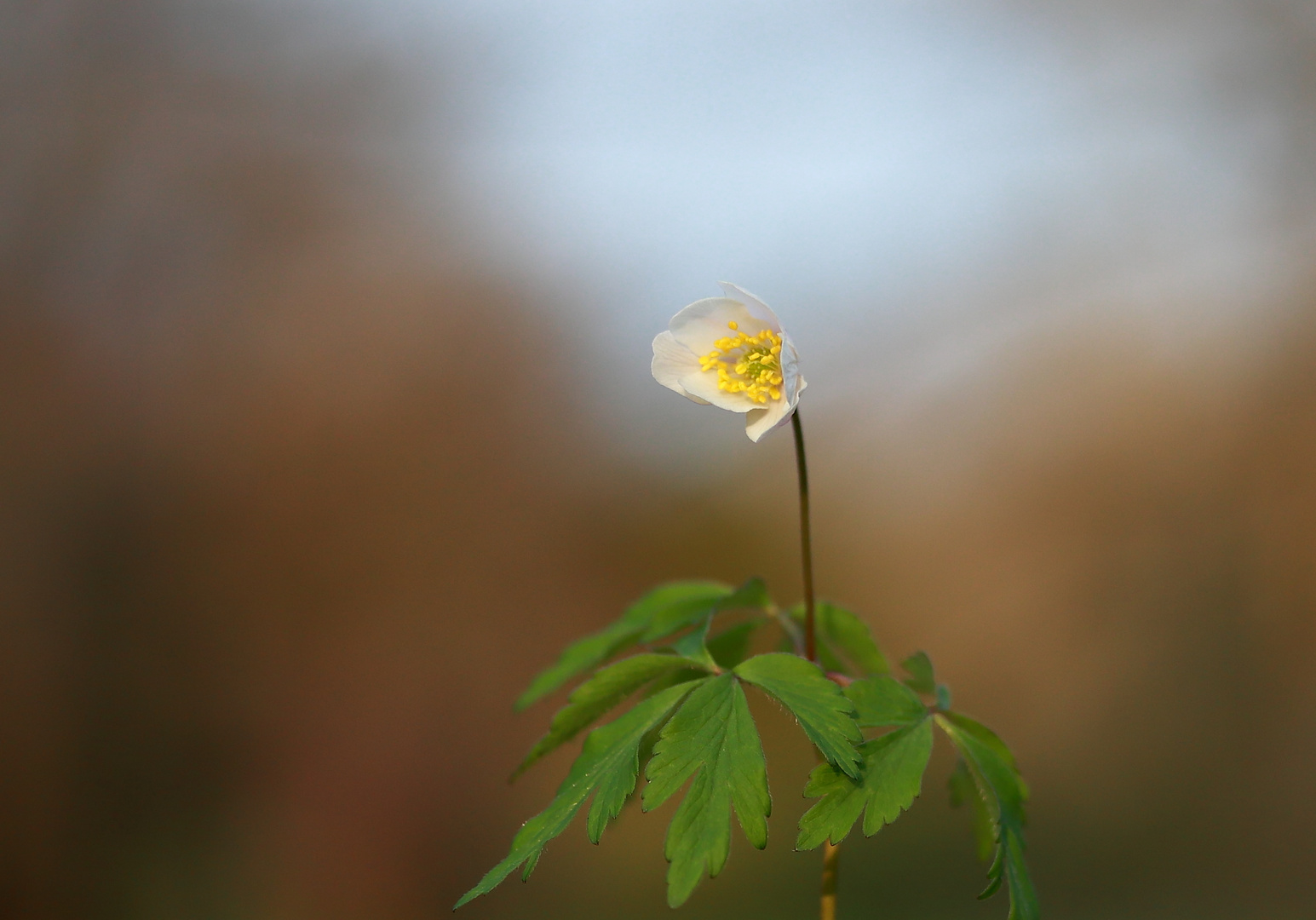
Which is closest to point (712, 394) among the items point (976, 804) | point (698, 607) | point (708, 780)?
point (698, 607)

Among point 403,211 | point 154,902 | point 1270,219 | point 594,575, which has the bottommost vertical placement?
point 154,902

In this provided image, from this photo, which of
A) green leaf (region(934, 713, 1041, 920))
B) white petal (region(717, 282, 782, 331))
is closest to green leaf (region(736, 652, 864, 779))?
green leaf (region(934, 713, 1041, 920))

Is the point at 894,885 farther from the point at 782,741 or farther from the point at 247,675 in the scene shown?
the point at 247,675

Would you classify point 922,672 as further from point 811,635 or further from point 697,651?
point 697,651

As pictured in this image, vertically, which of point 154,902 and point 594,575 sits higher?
point 594,575

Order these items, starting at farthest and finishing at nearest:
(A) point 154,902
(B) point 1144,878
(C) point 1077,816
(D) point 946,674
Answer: (D) point 946,674
(C) point 1077,816
(B) point 1144,878
(A) point 154,902

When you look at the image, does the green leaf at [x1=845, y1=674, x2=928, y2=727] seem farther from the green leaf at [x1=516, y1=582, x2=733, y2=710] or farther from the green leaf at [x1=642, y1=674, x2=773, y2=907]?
the green leaf at [x1=516, y1=582, x2=733, y2=710]

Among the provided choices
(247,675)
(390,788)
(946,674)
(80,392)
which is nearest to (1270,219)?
(946,674)

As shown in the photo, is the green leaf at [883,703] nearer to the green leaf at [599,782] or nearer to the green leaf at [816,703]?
the green leaf at [816,703]
